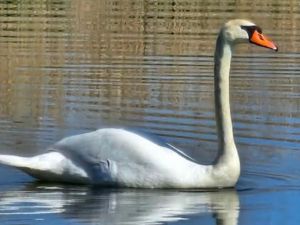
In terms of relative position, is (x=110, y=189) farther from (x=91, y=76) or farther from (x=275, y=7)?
(x=275, y=7)

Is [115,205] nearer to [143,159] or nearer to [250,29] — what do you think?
[143,159]

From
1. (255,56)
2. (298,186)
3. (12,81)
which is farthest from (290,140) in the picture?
(255,56)

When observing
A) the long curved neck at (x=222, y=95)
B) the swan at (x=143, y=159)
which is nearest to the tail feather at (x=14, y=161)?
the swan at (x=143, y=159)

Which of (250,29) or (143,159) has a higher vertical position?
(250,29)

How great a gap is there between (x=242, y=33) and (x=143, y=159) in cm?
129

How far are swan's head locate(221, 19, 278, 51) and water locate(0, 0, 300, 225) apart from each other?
114 centimetres

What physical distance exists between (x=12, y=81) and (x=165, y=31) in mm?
8074

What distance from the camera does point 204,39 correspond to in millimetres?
23094

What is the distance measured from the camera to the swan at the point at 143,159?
10.6 metres

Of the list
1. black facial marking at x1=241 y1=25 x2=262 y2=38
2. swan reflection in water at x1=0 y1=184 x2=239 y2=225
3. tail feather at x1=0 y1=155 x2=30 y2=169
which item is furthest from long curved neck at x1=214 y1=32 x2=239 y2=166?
tail feather at x1=0 y1=155 x2=30 y2=169

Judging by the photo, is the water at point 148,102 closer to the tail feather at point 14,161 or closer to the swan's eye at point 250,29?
the tail feather at point 14,161

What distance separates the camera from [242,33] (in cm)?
1092

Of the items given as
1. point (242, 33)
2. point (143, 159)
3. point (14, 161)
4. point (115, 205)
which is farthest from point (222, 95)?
point (14, 161)

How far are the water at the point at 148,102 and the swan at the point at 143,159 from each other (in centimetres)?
12
